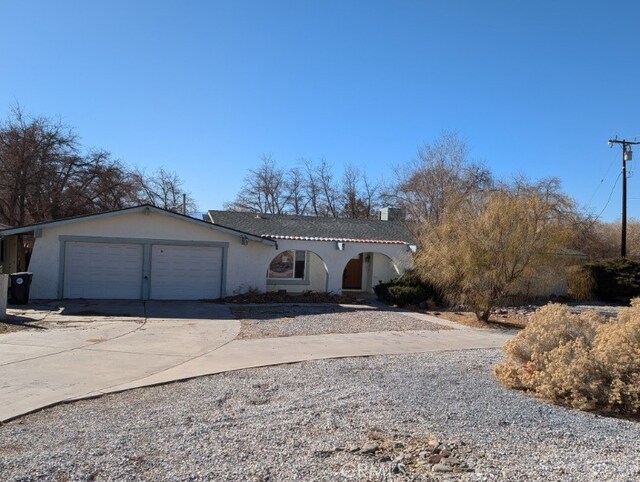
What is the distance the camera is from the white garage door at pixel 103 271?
18578mm

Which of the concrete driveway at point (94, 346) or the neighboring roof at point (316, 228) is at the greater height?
the neighboring roof at point (316, 228)

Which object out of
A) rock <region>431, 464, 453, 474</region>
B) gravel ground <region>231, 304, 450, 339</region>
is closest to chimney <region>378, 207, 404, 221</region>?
gravel ground <region>231, 304, 450, 339</region>

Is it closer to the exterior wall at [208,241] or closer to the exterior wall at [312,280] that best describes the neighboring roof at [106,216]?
the exterior wall at [208,241]

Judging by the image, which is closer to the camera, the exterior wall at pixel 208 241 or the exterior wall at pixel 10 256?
the exterior wall at pixel 208 241

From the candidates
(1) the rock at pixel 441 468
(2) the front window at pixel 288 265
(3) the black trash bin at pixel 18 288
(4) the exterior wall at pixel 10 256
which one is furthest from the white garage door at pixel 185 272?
(1) the rock at pixel 441 468

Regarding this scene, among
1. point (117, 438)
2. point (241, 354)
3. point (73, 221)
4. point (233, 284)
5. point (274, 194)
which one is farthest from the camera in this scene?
point (274, 194)

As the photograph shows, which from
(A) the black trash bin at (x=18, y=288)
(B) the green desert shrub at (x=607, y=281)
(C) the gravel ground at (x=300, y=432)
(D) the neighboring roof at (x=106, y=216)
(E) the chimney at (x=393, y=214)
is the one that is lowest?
(C) the gravel ground at (x=300, y=432)

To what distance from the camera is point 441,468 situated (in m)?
4.48

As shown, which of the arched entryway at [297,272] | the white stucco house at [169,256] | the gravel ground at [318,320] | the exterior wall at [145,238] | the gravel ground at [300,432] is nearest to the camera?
the gravel ground at [300,432]

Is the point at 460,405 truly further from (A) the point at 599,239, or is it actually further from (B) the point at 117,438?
(A) the point at 599,239

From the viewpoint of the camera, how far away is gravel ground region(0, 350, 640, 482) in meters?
4.41

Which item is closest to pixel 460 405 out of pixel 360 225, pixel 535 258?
pixel 535 258

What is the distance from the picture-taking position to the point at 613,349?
6.99 metres

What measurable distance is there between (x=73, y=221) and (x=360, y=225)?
1255 cm
